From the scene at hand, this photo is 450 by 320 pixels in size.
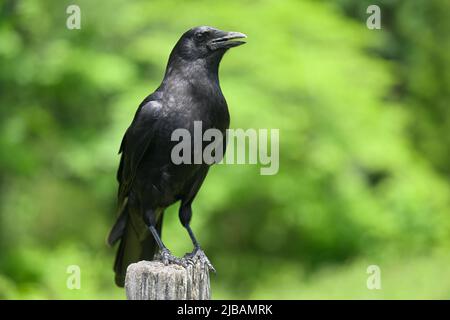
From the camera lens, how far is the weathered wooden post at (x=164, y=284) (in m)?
4.01

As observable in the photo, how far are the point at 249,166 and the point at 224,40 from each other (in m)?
6.62

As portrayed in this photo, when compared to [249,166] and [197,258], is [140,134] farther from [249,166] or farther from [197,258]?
[249,166]

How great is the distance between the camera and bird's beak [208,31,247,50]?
15.1ft

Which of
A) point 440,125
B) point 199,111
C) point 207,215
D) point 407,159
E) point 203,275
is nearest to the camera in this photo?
point 203,275

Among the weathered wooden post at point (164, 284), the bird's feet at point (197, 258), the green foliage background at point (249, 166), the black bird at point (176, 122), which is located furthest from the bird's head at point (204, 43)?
the green foliage background at point (249, 166)

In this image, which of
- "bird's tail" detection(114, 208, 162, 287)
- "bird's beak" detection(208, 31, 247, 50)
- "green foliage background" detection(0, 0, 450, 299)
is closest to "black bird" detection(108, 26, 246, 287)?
"bird's beak" detection(208, 31, 247, 50)

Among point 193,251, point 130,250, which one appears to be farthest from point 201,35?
point 130,250

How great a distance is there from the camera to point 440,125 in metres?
13.4

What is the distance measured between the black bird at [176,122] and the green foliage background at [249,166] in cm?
495

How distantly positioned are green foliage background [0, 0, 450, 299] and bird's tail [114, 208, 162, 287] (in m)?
4.52

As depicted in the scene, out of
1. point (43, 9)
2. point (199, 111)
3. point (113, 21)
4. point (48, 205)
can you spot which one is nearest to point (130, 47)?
point (113, 21)

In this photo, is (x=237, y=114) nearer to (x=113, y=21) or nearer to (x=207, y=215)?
(x=207, y=215)

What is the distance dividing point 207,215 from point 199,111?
6.84 meters

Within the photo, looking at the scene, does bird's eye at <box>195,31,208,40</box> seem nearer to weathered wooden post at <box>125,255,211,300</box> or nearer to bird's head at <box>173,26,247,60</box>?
bird's head at <box>173,26,247,60</box>
